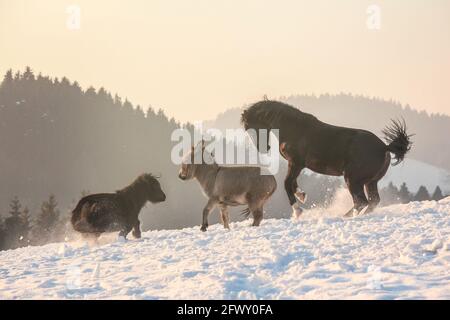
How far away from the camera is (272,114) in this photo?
531 inches

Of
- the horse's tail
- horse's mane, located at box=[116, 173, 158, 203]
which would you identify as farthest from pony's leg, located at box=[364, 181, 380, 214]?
horse's mane, located at box=[116, 173, 158, 203]

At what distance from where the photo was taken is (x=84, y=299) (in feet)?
21.9

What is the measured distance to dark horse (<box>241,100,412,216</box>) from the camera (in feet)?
40.2

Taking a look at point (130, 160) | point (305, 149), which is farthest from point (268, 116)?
point (130, 160)

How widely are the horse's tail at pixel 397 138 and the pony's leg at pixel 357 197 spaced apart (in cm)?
131

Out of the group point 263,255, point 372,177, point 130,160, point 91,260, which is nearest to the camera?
point 263,255

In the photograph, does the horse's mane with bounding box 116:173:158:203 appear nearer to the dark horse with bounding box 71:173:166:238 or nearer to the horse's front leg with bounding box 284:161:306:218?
the dark horse with bounding box 71:173:166:238

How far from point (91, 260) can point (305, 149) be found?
5.95 meters

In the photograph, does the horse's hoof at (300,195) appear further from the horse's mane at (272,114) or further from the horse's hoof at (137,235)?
the horse's hoof at (137,235)

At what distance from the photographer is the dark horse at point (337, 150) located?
1225cm

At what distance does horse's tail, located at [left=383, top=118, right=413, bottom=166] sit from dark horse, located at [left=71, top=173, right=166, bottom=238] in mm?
6889

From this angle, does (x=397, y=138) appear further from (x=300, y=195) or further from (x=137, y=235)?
(x=137, y=235)

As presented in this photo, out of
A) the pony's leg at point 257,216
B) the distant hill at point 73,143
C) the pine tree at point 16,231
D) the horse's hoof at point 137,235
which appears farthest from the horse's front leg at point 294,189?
the distant hill at point 73,143
